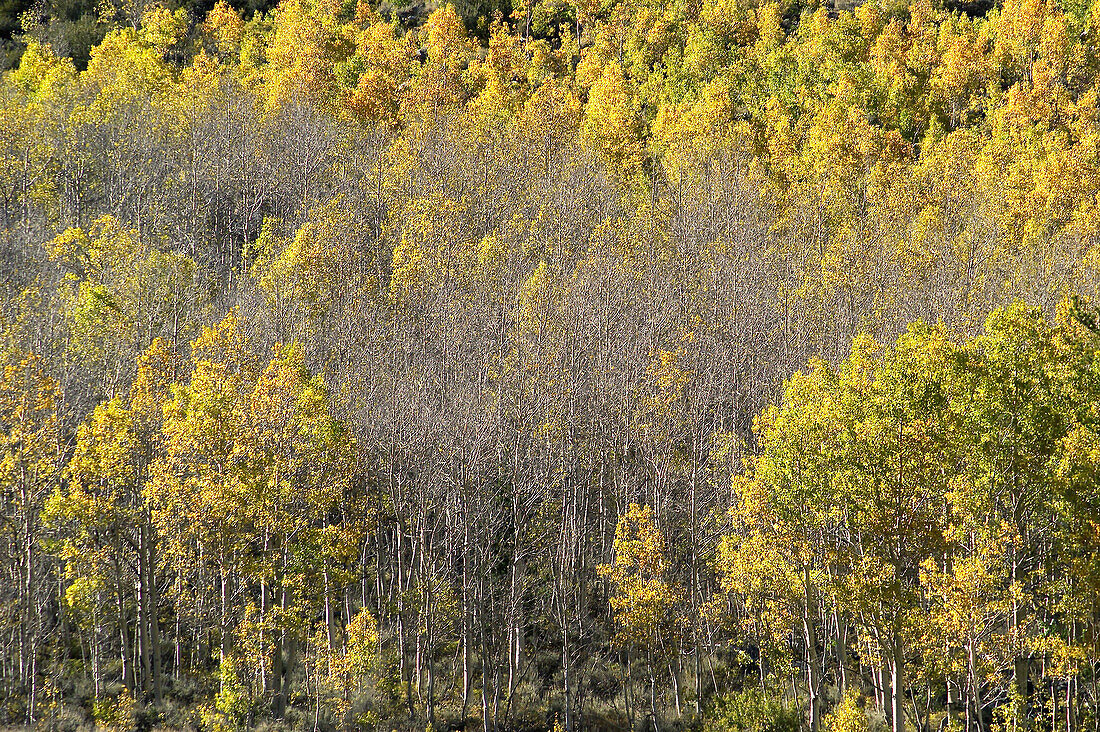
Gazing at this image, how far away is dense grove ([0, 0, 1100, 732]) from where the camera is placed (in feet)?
60.7

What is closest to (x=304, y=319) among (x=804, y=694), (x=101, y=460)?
(x=101, y=460)

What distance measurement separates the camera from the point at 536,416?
27.9 metres

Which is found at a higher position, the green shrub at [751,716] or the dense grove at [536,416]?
the dense grove at [536,416]

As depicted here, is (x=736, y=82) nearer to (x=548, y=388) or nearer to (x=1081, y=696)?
(x=548, y=388)

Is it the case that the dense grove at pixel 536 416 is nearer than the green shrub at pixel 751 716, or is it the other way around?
the dense grove at pixel 536 416

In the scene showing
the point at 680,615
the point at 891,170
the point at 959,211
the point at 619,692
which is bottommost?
the point at 619,692

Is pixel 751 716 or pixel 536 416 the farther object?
pixel 536 416

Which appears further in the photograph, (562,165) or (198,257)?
(562,165)

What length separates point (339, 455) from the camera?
21.8 m

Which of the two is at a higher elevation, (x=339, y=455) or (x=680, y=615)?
(x=339, y=455)

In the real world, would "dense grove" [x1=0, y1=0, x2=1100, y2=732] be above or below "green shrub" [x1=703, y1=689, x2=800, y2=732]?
above

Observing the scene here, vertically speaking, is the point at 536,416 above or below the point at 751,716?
above

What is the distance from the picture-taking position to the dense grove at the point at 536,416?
60.7 feet

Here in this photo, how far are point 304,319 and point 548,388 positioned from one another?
898 cm
